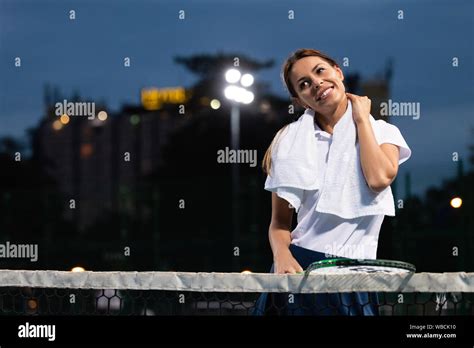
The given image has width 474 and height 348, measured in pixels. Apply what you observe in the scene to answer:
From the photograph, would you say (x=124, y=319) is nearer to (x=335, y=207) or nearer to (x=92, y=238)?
(x=335, y=207)

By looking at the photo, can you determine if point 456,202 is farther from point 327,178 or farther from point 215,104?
point 327,178

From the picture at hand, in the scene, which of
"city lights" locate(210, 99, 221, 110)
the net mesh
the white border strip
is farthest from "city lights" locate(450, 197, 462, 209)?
the white border strip

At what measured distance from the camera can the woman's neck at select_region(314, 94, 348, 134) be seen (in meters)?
3.66

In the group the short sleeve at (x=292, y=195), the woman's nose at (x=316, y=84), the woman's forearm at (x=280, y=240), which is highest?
the woman's nose at (x=316, y=84)

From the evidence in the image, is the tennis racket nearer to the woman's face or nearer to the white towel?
the white towel

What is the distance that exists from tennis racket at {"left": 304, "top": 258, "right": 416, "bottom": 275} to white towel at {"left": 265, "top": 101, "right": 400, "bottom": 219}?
0.56ft

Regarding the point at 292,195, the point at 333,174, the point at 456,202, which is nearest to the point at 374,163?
the point at 333,174

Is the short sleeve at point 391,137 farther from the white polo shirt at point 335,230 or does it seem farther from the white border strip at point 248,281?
the white border strip at point 248,281

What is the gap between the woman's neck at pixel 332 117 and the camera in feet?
12.0

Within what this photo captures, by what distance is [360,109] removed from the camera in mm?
3568

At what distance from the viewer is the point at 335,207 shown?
3461 mm

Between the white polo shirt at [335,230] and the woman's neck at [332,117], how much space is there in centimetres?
13

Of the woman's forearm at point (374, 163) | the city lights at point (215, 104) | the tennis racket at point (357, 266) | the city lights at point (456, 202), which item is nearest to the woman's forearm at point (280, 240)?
the tennis racket at point (357, 266)

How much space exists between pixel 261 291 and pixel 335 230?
397 millimetres
